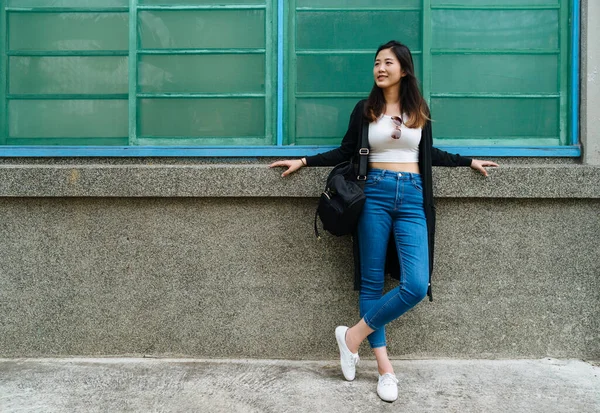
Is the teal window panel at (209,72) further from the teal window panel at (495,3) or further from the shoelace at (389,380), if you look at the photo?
the shoelace at (389,380)

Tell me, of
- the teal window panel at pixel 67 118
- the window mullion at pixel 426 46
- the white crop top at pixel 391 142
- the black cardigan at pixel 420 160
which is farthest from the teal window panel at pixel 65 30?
the window mullion at pixel 426 46

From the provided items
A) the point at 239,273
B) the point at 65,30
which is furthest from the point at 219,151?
the point at 65,30

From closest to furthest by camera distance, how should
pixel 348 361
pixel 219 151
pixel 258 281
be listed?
pixel 348 361
pixel 258 281
pixel 219 151

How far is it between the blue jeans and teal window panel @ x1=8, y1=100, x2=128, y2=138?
6.81 ft

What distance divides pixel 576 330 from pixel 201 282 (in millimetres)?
2748

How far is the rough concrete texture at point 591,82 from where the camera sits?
12.9 ft

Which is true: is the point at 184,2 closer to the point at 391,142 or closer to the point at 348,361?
the point at 391,142

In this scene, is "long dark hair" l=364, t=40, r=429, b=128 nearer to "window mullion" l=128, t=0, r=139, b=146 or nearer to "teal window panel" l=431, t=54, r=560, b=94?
"teal window panel" l=431, t=54, r=560, b=94

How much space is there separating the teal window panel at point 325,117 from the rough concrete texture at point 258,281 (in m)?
0.58

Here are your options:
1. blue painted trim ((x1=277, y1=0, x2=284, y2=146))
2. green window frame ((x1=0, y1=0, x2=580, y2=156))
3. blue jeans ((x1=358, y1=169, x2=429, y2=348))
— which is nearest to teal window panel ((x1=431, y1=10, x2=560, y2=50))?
green window frame ((x1=0, y1=0, x2=580, y2=156))

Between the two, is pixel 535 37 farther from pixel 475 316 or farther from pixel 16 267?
pixel 16 267

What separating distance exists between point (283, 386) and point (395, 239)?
117cm

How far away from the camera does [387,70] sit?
343cm

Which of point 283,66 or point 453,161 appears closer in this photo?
point 453,161
